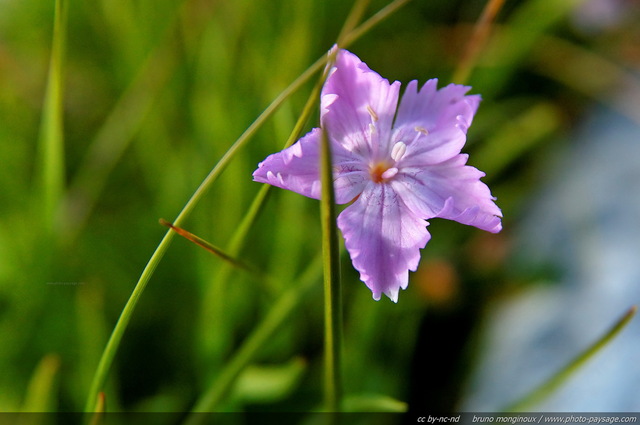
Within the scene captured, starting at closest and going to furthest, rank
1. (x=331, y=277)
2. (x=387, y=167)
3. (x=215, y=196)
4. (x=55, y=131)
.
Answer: (x=331, y=277) < (x=387, y=167) < (x=55, y=131) < (x=215, y=196)

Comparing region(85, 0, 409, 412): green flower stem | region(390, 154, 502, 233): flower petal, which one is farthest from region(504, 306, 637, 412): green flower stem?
region(85, 0, 409, 412): green flower stem

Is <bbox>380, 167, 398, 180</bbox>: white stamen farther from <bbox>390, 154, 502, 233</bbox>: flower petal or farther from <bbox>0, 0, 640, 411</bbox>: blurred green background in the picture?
<bbox>0, 0, 640, 411</bbox>: blurred green background

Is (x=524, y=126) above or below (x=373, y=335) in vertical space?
above

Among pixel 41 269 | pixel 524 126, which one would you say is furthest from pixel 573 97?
pixel 41 269

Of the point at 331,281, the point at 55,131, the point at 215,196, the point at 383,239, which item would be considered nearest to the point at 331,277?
the point at 331,281

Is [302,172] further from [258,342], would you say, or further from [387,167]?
[258,342]

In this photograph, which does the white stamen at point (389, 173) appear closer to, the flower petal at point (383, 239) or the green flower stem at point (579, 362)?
the flower petal at point (383, 239)

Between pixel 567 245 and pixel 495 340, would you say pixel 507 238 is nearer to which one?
pixel 567 245
